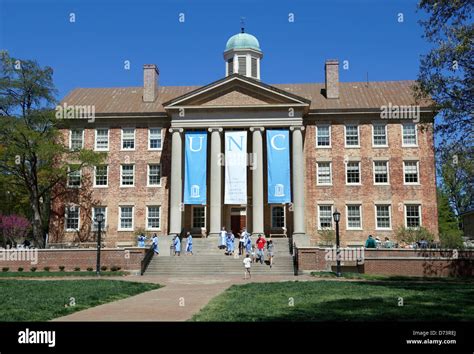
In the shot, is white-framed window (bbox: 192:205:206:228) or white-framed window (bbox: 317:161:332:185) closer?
white-framed window (bbox: 317:161:332:185)

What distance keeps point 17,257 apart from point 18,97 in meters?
13.5

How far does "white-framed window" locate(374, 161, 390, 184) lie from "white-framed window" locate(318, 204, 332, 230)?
447cm

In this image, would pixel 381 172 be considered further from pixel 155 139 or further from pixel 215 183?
pixel 155 139

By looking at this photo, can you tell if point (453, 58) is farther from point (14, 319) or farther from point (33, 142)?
point (33, 142)

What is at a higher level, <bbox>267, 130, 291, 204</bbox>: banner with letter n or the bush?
<bbox>267, 130, 291, 204</bbox>: banner with letter n

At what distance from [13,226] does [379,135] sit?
30.9 metres

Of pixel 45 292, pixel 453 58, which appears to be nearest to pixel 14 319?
pixel 45 292

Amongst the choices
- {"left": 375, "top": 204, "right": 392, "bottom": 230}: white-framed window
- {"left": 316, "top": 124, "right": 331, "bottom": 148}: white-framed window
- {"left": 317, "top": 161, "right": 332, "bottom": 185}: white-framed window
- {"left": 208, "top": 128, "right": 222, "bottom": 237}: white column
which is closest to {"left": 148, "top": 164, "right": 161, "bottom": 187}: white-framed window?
{"left": 208, "top": 128, "right": 222, "bottom": 237}: white column

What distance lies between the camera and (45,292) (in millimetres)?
16906

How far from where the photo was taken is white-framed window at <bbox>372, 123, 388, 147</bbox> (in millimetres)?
41906

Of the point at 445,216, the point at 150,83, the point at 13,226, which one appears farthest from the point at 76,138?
the point at 445,216

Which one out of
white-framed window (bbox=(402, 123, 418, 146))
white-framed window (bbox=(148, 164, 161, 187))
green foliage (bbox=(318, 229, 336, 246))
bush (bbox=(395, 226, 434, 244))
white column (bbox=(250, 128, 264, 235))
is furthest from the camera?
white-framed window (bbox=(148, 164, 161, 187))

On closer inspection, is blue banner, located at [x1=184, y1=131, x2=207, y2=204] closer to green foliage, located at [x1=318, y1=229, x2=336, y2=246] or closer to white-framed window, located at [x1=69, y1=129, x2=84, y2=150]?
green foliage, located at [x1=318, y1=229, x2=336, y2=246]

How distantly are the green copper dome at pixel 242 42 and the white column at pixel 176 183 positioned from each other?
12.1 meters
